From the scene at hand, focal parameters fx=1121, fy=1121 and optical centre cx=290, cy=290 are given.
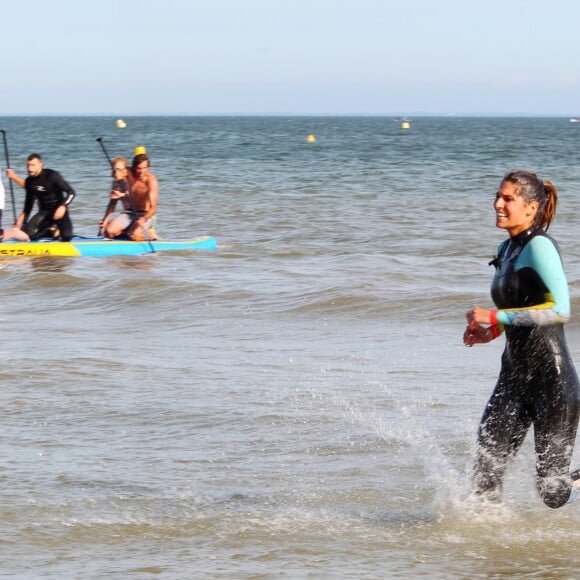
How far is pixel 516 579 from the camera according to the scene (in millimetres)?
4074

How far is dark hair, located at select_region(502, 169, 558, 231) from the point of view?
4105 mm

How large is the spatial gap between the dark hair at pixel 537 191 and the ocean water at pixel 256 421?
48.8 inches

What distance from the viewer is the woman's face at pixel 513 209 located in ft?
13.5

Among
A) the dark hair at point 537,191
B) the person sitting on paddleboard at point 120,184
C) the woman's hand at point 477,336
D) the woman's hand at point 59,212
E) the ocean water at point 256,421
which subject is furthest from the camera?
the person sitting on paddleboard at point 120,184

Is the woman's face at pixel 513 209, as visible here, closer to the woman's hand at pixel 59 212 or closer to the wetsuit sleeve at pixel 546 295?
the wetsuit sleeve at pixel 546 295

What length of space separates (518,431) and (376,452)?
164 centimetres

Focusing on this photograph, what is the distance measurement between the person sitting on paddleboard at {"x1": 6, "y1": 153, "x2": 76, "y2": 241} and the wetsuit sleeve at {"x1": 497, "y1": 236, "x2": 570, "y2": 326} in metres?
9.88

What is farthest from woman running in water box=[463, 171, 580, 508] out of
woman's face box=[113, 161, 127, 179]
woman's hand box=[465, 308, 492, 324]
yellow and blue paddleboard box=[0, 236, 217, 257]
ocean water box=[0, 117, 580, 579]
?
woman's face box=[113, 161, 127, 179]

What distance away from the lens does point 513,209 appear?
4109 mm

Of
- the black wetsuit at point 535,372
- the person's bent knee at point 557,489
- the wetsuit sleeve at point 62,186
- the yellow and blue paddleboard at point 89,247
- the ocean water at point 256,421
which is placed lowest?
the ocean water at point 256,421

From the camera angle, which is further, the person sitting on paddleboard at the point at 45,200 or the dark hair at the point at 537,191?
the person sitting on paddleboard at the point at 45,200

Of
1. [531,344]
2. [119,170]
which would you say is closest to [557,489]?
[531,344]

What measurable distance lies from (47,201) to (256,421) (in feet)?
26.3

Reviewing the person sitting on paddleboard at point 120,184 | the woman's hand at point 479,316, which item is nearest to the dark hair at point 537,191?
the woman's hand at point 479,316
